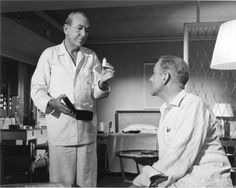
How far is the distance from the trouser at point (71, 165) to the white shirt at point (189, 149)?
0.43 metres

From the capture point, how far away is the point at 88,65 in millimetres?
1780

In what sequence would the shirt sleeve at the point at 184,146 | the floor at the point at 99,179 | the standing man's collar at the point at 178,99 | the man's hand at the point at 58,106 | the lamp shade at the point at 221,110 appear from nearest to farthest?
1. the shirt sleeve at the point at 184,146
2. the standing man's collar at the point at 178,99
3. the man's hand at the point at 58,106
4. the floor at the point at 99,179
5. the lamp shade at the point at 221,110

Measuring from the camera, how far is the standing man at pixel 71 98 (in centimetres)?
166

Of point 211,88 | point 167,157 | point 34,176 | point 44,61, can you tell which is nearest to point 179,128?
point 167,157

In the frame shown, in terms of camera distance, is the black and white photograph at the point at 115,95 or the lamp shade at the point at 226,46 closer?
the black and white photograph at the point at 115,95

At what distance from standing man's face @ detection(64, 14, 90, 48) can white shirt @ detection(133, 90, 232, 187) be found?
2.12ft

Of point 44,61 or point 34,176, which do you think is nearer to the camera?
point 44,61

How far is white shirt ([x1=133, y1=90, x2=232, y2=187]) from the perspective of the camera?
1.29 metres

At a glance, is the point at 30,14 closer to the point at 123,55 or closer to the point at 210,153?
the point at 123,55

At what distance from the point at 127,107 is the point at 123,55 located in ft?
3.71

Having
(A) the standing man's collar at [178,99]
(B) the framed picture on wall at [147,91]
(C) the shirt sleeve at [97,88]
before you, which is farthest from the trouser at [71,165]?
(B) the framed picture on wall at [147,91]

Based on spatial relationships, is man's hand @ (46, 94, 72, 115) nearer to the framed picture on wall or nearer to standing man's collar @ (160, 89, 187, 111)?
standing man's collar @ (160, 89, 187, 111)

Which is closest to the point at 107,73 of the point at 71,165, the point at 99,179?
the point at 71,165

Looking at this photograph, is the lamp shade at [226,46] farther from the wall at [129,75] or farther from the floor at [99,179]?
the wall at [129,75]
